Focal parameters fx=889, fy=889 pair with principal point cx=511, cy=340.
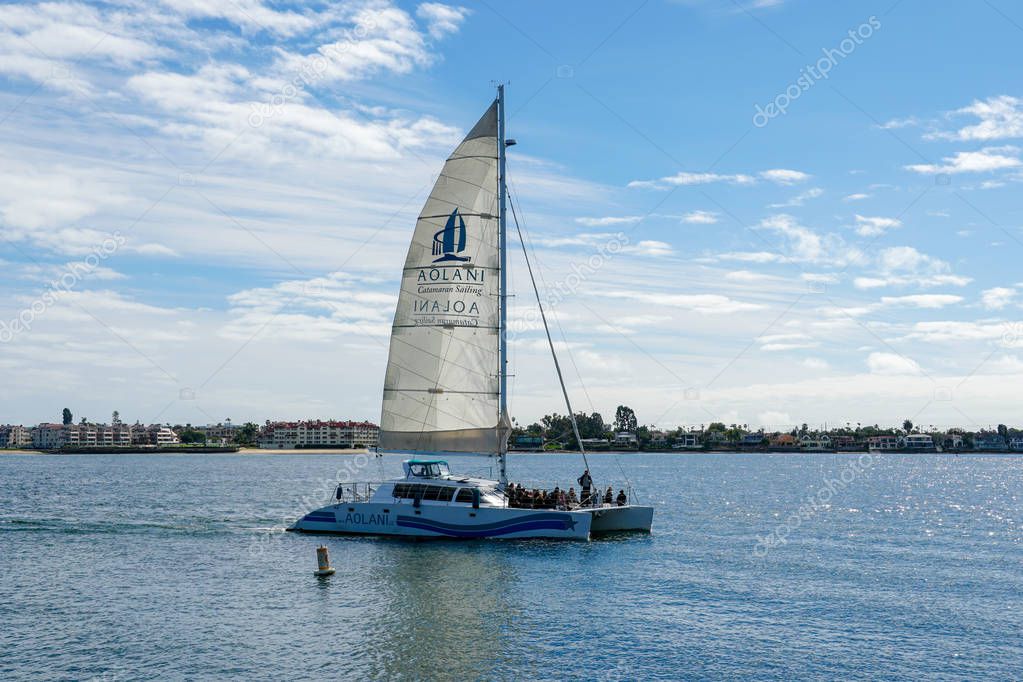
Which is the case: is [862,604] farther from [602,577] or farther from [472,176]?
[472,176]

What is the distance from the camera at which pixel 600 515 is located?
5091 cm

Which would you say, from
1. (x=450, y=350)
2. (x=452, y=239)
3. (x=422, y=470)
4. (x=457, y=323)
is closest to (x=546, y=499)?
(x=422, y=470)

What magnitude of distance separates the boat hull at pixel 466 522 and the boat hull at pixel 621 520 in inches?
103

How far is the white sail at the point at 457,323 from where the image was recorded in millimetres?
49875

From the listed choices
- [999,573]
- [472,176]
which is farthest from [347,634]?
[999,573]

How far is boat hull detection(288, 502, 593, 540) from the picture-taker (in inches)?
1845

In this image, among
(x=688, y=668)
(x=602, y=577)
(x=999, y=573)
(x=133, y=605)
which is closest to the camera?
(x=688, y=668)

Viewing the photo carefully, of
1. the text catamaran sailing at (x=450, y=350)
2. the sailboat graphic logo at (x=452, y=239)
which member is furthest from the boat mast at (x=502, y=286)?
the sailboat graphic logo at (x=452, y=239)

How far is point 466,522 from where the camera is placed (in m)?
47.3

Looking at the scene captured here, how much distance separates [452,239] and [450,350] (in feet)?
20.7

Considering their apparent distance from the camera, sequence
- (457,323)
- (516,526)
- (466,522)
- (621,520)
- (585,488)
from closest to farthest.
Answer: (516,526), (466,522), (457,323), (585,488), (621,520)

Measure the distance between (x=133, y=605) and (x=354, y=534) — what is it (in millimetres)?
17250

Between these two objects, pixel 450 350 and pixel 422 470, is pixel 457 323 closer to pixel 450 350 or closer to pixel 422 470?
pixel 450 350

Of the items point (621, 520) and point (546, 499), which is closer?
point (546, 499)
